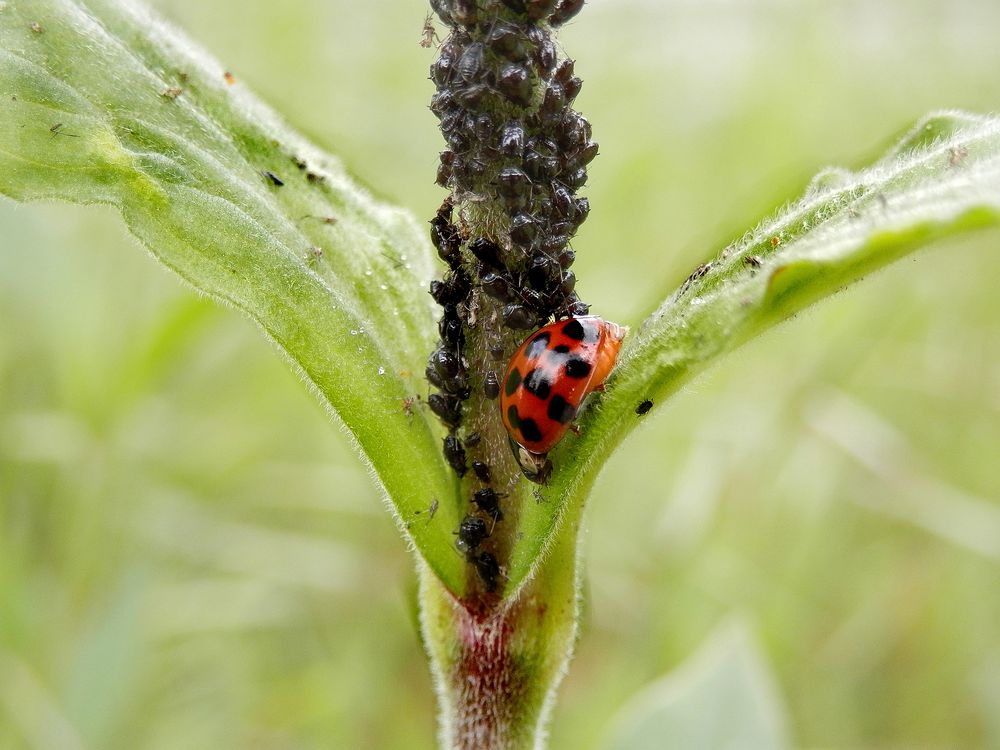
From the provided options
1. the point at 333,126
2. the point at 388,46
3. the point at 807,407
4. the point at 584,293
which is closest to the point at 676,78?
the point at 388,46

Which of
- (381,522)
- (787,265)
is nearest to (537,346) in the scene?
(787,265)

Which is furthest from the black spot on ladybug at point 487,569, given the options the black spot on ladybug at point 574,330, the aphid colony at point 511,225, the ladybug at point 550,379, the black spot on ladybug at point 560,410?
the black spot on ladybug at point 574,330

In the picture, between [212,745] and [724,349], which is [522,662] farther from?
[212,745]

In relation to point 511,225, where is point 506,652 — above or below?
below

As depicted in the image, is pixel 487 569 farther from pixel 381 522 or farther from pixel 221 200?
pixel 381 522

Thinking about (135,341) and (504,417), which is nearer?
(504,417)

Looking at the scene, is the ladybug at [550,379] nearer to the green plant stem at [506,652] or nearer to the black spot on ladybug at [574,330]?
the black spot on ladybug at [574,330]

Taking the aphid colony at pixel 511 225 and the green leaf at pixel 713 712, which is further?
the green leaf at pixel 713 712
